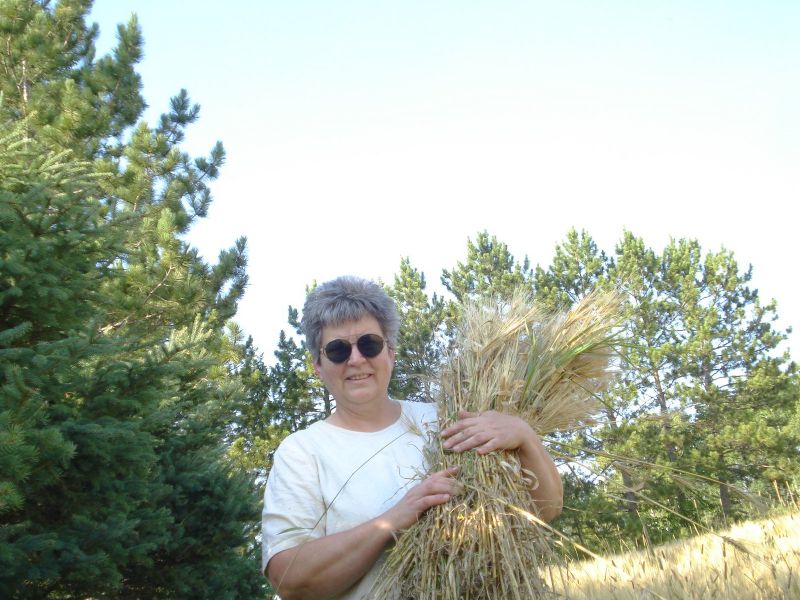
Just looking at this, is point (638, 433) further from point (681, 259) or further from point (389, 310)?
point (389, 310)

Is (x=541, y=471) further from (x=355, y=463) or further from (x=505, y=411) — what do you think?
(x=355, y=463)

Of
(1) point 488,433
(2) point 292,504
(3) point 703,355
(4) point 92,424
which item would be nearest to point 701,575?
(1) point 488,433

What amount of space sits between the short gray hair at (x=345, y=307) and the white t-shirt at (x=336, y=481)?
11.5 inches

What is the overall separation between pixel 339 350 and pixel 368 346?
0.09 metres

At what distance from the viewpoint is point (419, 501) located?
1771 millimetres

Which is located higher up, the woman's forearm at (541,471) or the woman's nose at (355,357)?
the woman's nose at (355,357)

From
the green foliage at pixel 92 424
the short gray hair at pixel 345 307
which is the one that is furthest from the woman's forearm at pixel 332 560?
the green foliage at pixel 92 424

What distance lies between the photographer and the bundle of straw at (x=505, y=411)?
1.72m

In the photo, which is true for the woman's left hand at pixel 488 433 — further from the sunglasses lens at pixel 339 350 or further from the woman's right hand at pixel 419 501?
the sunglasses lens at pixel 339 350

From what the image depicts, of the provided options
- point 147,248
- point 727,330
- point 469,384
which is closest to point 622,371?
point 469,384

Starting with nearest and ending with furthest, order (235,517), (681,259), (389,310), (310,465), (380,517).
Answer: (380,517), (310,465), (389,310), (235,517), (681,259)

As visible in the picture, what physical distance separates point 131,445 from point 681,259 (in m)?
20.4

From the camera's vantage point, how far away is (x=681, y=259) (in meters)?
21.8

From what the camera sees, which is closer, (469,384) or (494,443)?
(494,443)
